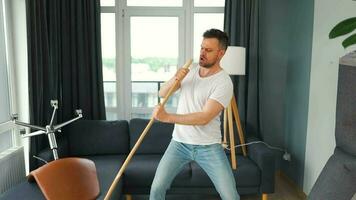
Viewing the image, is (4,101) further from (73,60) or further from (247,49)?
(247,49)

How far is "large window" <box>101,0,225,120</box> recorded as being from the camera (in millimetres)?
3596

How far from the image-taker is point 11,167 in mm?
2561

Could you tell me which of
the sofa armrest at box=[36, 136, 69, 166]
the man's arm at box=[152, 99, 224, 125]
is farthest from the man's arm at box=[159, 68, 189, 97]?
the sofa armrest at box=[36, 136, 69, 166]

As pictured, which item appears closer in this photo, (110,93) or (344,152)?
(344,152)

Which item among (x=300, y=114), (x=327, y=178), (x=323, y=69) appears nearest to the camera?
(x=327, y=178)

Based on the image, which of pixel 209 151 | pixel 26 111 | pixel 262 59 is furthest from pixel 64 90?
pixel 262 59

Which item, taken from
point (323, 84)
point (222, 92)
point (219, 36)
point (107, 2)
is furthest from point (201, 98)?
point (107, 2)

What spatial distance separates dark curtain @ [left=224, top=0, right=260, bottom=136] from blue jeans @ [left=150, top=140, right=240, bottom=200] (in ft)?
4.91

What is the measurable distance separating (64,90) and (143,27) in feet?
3.87

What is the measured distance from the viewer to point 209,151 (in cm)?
199

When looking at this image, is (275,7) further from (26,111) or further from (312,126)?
(26,111)

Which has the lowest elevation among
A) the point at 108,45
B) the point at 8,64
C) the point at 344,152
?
the point at 344,152

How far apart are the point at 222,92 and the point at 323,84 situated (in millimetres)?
1305

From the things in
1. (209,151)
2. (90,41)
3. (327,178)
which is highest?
(90,41)
